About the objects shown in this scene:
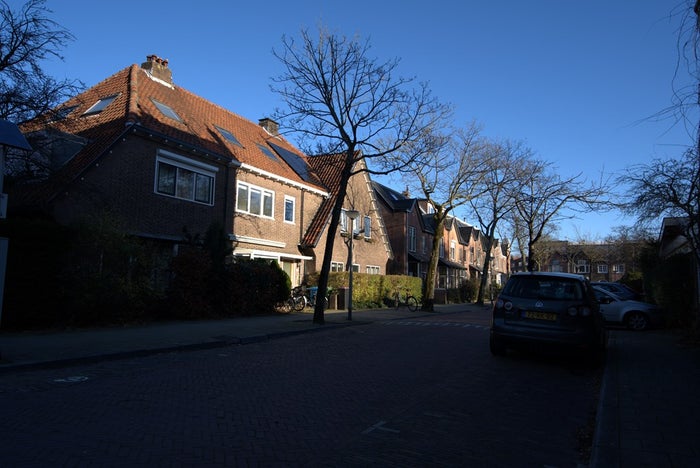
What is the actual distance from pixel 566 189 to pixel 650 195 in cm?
1983

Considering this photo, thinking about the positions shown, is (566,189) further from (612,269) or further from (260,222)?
(612,269)

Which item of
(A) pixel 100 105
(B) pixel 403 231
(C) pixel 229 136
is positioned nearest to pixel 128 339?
(A) pixel 100 105

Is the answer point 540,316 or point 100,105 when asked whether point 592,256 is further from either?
point 540,316

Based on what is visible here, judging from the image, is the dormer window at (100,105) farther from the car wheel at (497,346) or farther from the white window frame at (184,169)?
the car wheel at (497,346)

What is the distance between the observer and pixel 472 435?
5059mm

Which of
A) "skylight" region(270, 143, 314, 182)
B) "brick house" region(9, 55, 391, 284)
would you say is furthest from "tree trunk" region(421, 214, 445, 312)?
"skylight" region(270, 143, 314, 182)

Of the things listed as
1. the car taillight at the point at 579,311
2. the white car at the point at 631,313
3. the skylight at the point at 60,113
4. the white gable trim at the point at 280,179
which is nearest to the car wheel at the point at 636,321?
the white car at the point at 631,313

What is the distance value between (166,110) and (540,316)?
16370 millimetres

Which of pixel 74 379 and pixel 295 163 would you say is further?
pixel 295 163

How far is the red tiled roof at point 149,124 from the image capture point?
15266 mm

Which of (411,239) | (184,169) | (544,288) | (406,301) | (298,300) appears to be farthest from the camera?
(411,239)

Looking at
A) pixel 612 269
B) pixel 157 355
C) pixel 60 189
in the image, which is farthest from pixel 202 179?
pixel 612 269

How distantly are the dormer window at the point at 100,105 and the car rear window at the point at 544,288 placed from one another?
1611 cm

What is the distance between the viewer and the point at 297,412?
5.66m
